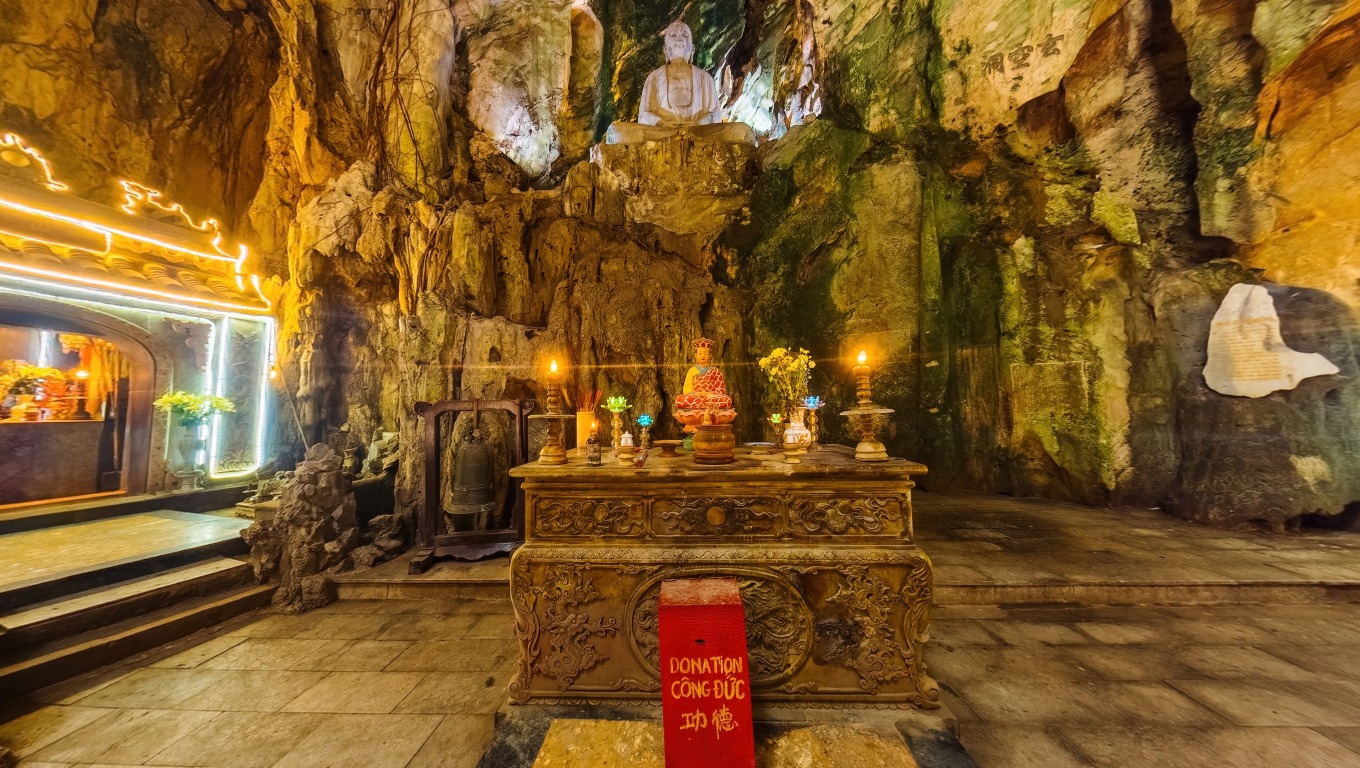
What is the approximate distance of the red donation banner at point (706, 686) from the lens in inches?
91.1

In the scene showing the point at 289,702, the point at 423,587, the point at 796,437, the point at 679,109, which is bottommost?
the point at 289,702

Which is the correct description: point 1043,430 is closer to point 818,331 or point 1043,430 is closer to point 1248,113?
point 818,331

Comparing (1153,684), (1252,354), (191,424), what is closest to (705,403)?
(1153,684)

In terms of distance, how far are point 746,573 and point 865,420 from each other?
1.52 metres

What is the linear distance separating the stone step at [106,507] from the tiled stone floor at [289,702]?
5.65 metres

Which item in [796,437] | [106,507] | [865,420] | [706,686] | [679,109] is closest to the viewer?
[706,686]

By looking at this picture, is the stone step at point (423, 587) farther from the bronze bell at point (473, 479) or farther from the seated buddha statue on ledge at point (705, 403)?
the seated buddha statue on ledge at point (705, 403)

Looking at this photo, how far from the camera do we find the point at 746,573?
292 cm

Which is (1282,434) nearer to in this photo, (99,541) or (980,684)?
(980,684)

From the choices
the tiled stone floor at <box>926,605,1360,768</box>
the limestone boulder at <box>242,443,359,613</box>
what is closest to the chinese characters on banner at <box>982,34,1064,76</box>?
the tiled stone floor at <box>926,605,1360,768</box>

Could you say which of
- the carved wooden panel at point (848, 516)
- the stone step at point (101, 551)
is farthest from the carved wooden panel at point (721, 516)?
the stone step at point (101, 551)

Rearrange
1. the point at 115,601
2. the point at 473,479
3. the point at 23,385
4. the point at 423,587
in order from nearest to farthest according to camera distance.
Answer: the point at 115,601, the point at 423,587, the point at 473,479, the point at 23,385

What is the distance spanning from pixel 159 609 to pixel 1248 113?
15.4m

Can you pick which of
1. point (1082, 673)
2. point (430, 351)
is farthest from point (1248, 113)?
point (430, 351)
